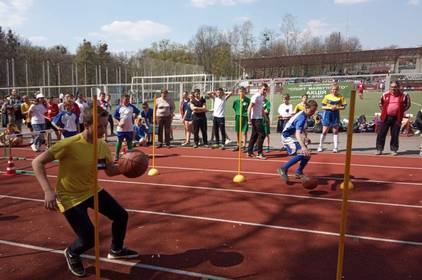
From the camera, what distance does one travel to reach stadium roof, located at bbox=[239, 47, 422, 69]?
55.4 m

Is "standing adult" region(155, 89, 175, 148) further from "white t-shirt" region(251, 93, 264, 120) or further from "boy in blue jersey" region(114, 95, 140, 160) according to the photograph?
"white t-shirt" region(251, 93, 264, 120)

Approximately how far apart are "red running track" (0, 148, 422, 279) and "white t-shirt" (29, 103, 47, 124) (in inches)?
199

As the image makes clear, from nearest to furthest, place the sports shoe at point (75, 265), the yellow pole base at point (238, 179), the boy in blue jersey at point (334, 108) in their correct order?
the sports shoe at point (75, 265)
the yellow pole base at point (238, 179)
the boy in blue jersey at point (334, 108)

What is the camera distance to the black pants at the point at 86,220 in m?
4.01

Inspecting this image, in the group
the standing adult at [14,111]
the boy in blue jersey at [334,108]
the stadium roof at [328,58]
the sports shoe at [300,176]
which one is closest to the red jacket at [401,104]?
the boy in blue jersey at [334,108]

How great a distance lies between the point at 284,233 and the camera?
18.4 feet

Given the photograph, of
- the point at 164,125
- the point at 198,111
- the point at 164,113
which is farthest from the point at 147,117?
the point at 198,111

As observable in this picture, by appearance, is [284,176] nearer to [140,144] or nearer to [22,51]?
[140,144]

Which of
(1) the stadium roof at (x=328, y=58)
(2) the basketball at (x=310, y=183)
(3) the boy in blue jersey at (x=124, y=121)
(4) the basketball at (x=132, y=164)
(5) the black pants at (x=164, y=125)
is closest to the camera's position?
(4) the basketball at (x=132, y=164)

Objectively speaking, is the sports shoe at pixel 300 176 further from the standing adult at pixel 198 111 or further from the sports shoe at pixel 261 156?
the standing adult at pixel 198 111

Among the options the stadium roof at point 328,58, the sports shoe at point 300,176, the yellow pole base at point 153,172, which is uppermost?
the stadium roof at point 328,58

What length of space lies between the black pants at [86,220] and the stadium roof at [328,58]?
5431cm

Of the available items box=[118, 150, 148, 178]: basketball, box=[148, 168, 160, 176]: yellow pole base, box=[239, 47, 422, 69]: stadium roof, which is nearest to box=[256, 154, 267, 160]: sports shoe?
box=[148, 168, 160, 176]: yellow pole base

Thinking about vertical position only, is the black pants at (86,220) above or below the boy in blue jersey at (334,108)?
below
